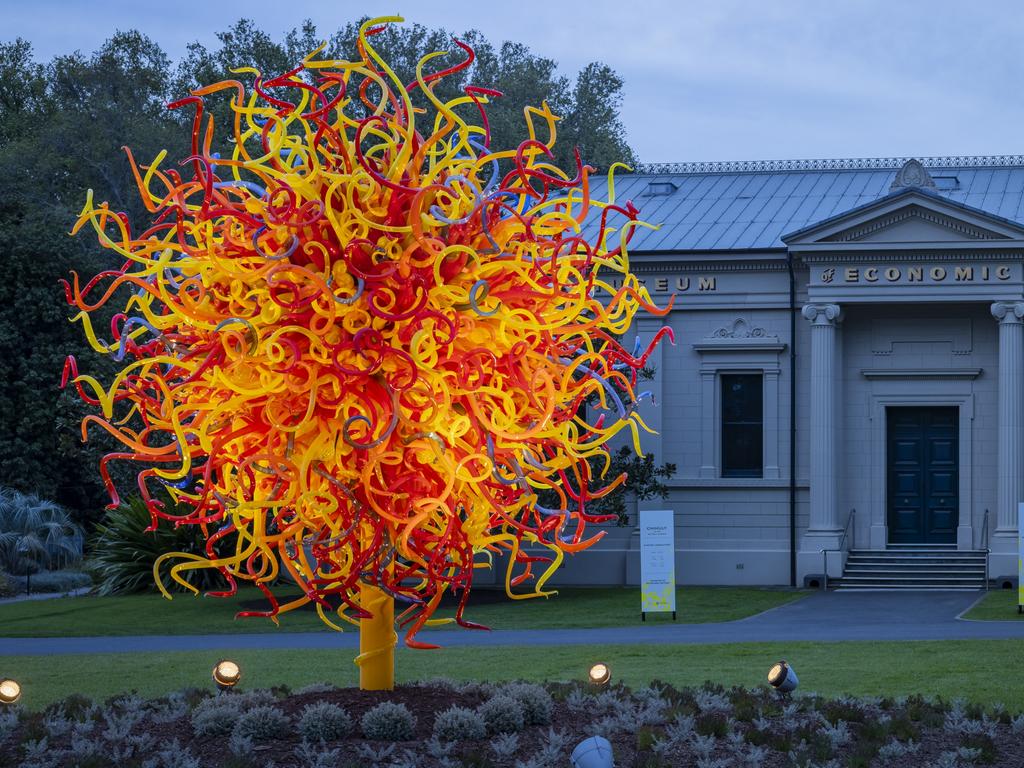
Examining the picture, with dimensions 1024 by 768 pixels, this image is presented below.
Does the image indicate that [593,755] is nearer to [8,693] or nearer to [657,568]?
[8,693]

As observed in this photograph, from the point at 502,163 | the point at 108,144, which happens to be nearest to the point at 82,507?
the point at 108,144

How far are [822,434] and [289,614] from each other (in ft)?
35.4

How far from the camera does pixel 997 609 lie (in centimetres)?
2481

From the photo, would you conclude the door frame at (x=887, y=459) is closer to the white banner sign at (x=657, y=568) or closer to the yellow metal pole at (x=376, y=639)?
the white banner sign at (x=657, y=568)

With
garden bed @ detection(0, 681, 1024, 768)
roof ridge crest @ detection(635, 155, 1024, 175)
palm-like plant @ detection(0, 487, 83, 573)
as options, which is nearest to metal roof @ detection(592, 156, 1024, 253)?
roof ridge crest @ detection(635, 155, 1024, 175)

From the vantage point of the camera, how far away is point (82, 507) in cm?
4697

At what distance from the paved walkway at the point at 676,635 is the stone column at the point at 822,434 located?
5.10m

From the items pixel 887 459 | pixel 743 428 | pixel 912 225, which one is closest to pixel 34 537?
pixel 743 428

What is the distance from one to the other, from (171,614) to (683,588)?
32.0 feet

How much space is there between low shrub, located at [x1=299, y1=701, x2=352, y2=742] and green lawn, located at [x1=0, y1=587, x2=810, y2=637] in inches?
554

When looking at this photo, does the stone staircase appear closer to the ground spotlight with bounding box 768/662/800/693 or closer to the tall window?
the tall window

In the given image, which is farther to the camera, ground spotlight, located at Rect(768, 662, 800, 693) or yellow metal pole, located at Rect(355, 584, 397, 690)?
ground spotlight, located at Rect(768, 662, 800, 693)

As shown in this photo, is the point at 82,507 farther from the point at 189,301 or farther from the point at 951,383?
the point at 189,301

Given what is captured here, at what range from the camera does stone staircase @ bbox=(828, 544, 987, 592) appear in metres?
29.4
